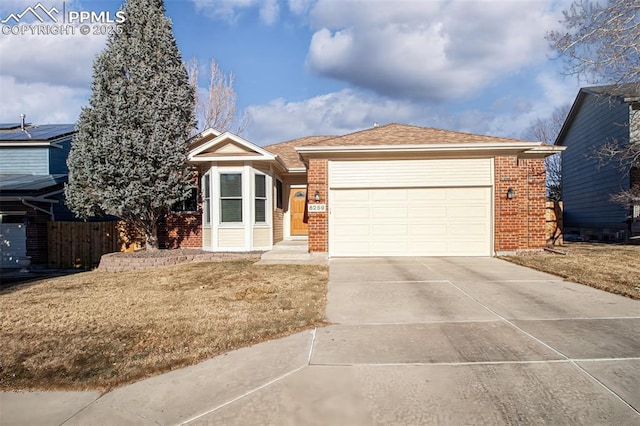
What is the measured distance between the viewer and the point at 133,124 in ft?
37.6

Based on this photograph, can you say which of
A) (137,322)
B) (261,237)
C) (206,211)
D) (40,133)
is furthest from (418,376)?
(40,133)

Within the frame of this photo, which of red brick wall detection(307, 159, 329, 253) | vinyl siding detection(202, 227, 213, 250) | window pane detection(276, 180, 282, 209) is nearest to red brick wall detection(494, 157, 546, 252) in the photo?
red brick wall detection(307, 159, 329, 253)

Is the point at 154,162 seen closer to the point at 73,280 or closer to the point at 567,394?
the point at 73,280

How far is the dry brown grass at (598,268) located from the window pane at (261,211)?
297 inches

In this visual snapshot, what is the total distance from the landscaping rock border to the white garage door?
3.00 metres

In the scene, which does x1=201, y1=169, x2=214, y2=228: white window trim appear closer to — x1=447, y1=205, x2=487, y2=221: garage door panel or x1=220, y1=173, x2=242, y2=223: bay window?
x1=220, y1=173, x2=242, y2=223: bay window

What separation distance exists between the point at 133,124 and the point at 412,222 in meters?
8.85

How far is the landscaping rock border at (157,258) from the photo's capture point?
10.8 meters

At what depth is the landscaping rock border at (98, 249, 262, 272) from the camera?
10812mm

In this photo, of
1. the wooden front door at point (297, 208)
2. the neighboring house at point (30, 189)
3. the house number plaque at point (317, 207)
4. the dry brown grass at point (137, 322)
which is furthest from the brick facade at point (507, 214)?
the neighboring house at point (30, 189)

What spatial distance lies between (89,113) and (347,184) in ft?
26.5

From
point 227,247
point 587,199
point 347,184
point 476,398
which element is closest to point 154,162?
point 227,247

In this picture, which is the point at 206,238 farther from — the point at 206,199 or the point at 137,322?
the point at 137,322

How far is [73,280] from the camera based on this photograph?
9.04m
